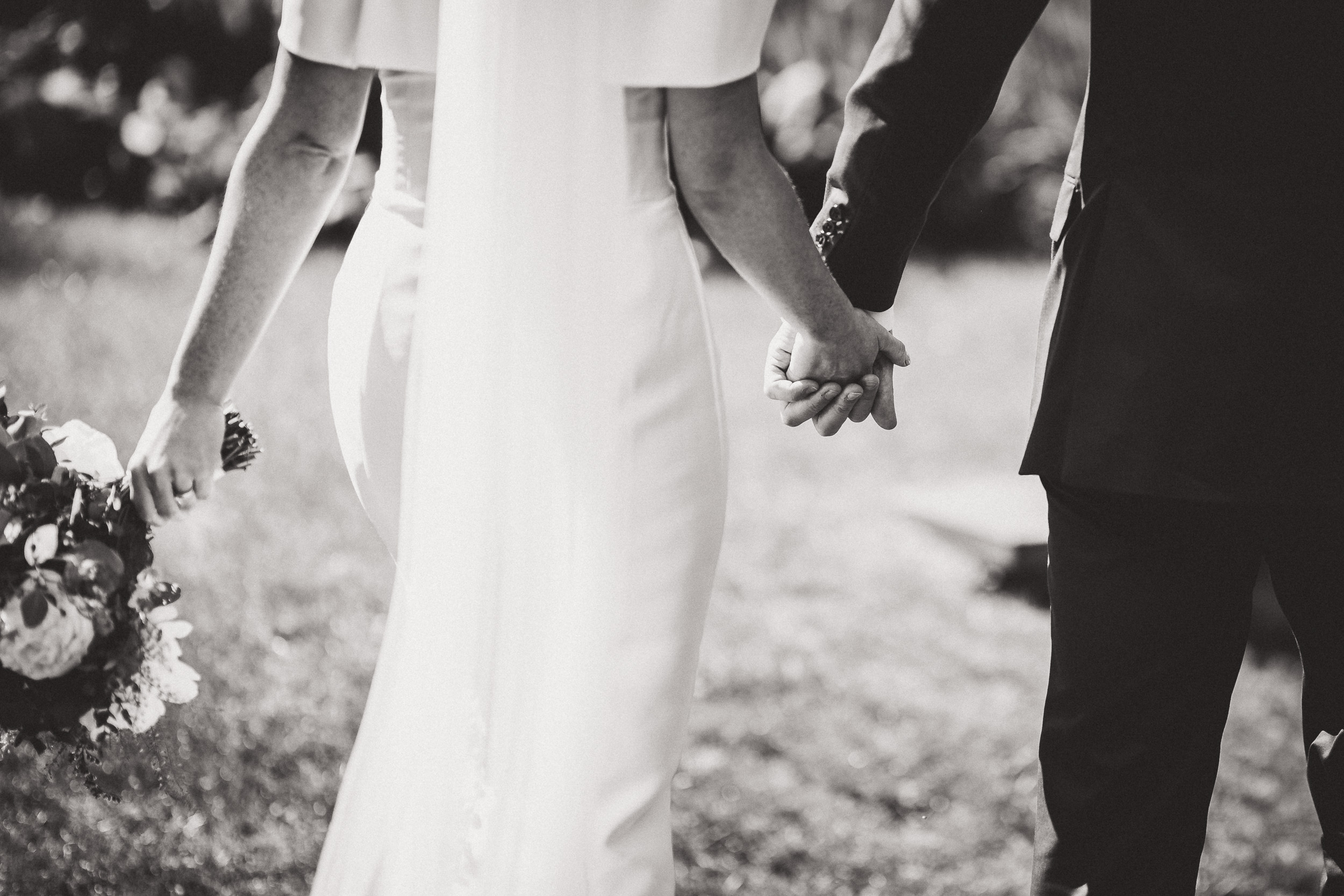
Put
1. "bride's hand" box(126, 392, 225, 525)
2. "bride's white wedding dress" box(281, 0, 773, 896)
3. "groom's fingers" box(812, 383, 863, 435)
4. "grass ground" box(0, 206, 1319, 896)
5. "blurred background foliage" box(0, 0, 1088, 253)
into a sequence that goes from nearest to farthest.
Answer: "bride's white wedding dress" box(281, 0, 773, 896) < "bride's hand" box(126, 392, 225, 525) < "groom's fingers" box(812, 383, 863, 435) < "grass ground" box(0, 206, 1319, 896) < "blurred background foliage" box(0, 0, 1088, 253)

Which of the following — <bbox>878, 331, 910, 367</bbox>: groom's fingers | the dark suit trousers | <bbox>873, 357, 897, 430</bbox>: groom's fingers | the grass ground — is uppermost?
<bbox>878, 331, 910, 367</bbox>: groom's fingers

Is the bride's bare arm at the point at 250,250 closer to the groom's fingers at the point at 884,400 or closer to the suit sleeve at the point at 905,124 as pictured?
the suit sleeve at the point at 905,124

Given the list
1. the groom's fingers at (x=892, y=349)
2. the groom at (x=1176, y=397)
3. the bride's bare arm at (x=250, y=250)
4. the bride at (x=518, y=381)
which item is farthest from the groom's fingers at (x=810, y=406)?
the bride's bare arm at (x=250, y=250)

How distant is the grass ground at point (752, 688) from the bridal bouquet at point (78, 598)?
26cm

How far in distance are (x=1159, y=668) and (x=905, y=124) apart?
0.99m

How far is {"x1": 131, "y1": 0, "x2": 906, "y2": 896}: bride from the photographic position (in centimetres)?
175

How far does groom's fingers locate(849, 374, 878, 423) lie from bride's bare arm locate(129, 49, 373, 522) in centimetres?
93

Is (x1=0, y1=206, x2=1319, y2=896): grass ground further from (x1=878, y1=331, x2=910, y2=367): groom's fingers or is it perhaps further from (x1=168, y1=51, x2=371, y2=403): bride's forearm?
(x1=878, y1=331, x2=910, y2=367): groom's fingers

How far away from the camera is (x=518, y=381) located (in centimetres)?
182

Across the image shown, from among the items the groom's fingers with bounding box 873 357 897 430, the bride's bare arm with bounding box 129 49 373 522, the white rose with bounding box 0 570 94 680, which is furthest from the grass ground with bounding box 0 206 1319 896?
the groom's fingers with bounding box 873 357 897 430

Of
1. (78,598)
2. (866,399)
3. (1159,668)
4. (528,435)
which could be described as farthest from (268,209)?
(1159,668)

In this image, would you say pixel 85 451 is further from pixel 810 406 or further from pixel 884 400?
pixel 884 400

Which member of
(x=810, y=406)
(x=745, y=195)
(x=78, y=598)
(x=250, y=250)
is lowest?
(x=78, y=598)

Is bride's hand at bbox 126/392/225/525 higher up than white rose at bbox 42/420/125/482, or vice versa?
bride's hand at bbox 126/392/225/525
